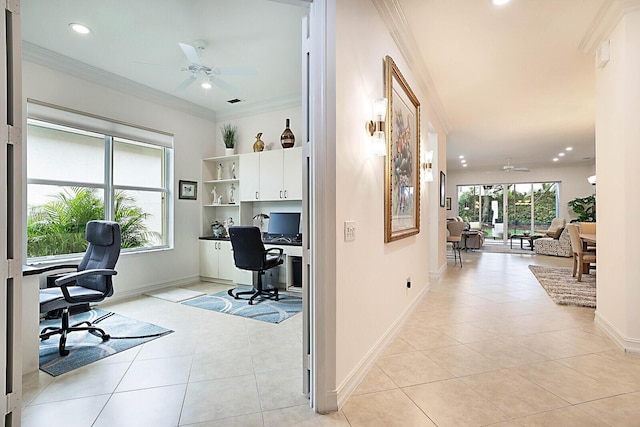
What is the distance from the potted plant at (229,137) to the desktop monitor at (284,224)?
1.31m

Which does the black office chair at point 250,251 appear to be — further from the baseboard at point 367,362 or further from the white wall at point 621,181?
the white wall at point 621,181

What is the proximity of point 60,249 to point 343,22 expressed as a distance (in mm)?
3941

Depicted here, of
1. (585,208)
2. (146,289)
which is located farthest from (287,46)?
(585,208)

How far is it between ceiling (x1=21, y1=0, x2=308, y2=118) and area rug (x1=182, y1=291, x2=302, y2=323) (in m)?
2.46

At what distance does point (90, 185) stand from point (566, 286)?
263 inches

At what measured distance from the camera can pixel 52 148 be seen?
12.0ft

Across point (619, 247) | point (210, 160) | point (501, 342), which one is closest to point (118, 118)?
point (210, 160)

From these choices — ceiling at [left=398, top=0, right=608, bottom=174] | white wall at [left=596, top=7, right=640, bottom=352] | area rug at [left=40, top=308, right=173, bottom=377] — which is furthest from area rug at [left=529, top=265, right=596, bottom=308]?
area rug at [left=40, top=308, right=173, bottom=377]

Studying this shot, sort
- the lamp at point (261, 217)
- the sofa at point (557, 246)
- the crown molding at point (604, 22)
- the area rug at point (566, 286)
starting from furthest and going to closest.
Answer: the sofa at point (557, 246), the lamp at point (261, 217), the area rug at point (566, 286), the crown molding at point (604, 22)

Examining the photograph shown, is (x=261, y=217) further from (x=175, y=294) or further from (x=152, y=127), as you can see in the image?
(x=152, y=127)

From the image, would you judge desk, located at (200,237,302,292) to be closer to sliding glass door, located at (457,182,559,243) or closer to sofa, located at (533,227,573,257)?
sofa, located at (533,227,573,257)

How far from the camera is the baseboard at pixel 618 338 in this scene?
97.6 inches

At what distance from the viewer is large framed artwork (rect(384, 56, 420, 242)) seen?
102 inches

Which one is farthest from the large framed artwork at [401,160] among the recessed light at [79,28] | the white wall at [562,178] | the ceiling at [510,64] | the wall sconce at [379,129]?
the white wall at [562,178]
